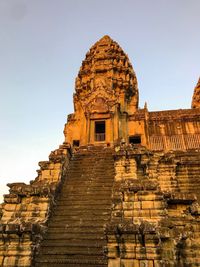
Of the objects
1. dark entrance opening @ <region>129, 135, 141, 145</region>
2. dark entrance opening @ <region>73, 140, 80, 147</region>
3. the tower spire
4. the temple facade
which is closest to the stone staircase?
the temple facade

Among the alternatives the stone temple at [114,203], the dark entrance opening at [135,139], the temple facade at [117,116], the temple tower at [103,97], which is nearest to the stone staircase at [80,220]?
the stone temple at [114,203]

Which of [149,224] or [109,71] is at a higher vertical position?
[109,71]

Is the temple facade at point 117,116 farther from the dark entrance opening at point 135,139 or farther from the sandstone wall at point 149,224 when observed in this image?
the sandstone wall at point 149,224

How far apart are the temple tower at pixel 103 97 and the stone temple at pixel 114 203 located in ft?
0.44

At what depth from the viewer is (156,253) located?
243 inches

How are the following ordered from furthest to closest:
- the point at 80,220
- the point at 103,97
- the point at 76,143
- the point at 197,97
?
the point at 197,97, the point at 103,97, the point at 76,143, the point at 80,220

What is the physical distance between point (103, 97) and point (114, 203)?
10.5 m

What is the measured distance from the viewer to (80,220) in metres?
8.31

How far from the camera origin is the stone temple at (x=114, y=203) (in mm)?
6634

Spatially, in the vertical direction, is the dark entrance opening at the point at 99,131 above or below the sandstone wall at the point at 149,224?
above

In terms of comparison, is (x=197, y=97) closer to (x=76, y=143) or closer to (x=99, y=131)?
(x=99, y=131)

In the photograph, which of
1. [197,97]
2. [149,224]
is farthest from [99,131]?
[149,224]

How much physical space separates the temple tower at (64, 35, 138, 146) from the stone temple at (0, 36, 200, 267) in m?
0.13

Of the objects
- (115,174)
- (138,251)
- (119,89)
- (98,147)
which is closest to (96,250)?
(138,251)
